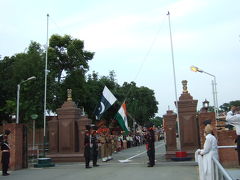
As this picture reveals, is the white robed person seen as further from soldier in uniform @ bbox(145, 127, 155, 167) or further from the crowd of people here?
the crowd of people

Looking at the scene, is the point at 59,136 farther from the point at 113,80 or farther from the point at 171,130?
the point at 113,80

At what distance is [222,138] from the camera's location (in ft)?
50.5

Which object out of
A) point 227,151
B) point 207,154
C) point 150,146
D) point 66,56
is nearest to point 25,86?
point 66,56

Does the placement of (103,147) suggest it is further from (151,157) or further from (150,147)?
(151,157)

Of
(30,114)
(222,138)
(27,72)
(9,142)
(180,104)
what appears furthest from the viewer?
(27,72)

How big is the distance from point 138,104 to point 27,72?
43404 mm

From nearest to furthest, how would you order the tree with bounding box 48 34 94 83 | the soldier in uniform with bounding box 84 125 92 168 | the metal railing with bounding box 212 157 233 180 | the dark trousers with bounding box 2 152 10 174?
the metal railing with bounding box 212 157 233 180, the dark trousers with bounding box 2 152 10 174, the soldier in uniform with bounding box 84 125 92 168, the tree with bounding box 48 34 94 83

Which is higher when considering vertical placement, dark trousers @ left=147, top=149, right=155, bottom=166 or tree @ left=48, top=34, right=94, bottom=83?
tree @ left=48, top=34, right=94, bottom=83

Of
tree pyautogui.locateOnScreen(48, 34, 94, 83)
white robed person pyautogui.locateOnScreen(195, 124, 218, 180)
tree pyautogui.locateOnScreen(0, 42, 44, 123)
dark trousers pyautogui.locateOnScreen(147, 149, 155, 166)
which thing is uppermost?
tree pyautogui.locateOnScreen(48, 34, 94, 83)

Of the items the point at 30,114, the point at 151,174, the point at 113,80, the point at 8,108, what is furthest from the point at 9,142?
the point at 113,80

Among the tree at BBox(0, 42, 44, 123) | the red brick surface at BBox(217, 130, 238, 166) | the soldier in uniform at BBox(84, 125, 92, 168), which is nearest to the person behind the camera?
the red brick surface at BBox(217, 130, 238, 166)

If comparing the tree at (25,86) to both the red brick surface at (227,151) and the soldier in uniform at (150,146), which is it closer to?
the soldier in uniform at (150,146)

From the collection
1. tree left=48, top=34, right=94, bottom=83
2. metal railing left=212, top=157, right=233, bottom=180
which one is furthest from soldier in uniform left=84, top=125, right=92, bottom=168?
tree left=48, top=34, right=94, bottom=83

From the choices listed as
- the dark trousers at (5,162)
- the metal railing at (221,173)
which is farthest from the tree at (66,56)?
the metal railing at (221,173)
